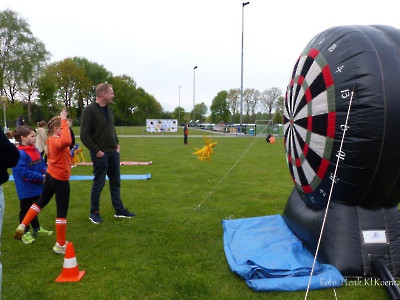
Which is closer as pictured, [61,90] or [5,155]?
[5,155]

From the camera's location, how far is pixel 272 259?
3957 mm

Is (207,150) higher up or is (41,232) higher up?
(207,150)

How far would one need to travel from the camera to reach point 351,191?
3666 millimetres

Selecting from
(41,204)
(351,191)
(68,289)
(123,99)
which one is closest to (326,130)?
(351,191)

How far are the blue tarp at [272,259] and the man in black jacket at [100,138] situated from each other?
2.22m

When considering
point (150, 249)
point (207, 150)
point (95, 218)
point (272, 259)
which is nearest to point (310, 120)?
point (272, 259)

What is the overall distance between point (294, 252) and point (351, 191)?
3.56 feet

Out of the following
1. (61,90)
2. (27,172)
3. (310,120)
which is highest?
(61,90)

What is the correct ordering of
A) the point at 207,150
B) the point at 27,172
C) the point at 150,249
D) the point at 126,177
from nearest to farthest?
the point at 150,249
the point at 27,172
the point at 126,177
the point at 207,150

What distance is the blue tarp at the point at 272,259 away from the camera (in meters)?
3.44

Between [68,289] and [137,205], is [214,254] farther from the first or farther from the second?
[137,205]

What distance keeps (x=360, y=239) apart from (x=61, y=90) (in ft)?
228

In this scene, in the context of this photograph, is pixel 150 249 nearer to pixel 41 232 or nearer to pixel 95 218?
pixel 95 218

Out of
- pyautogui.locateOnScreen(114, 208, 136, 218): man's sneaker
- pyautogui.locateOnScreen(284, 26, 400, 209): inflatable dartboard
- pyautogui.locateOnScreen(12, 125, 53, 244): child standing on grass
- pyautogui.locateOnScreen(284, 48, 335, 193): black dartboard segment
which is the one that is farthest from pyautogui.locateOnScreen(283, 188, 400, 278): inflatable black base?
pyautogui.locateOnScreen(12, 125, 53, 244): child standing on grass
